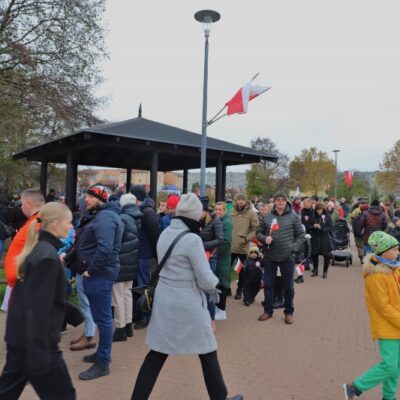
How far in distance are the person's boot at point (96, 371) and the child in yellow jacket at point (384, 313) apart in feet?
7.12

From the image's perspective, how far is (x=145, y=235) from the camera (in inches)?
211

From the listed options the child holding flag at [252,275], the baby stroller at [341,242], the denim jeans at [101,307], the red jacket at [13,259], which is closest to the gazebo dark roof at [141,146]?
the baby stroller at [341,242]

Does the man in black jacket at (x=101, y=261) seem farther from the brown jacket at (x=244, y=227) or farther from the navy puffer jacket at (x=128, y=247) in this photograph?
the brown jacket at (x=244, y=227)

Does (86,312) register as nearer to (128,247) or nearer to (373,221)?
(128,247)

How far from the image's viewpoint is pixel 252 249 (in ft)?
22.5

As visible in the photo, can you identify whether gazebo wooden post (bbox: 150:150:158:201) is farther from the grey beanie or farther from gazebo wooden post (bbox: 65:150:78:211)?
the grey beanie

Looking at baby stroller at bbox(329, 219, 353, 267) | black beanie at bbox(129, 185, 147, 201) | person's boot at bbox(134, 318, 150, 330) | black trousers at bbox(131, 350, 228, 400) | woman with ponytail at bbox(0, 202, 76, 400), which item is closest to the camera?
woman with ponytail at bbox(0, 202, 76, 400)

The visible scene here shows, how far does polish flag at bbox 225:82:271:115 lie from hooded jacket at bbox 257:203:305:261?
14.1ft

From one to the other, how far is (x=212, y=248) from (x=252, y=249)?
1.90m

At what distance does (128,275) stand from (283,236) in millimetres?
2270

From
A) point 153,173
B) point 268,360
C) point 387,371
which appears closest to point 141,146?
point 153,173

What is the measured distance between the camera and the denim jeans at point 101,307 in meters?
3.81

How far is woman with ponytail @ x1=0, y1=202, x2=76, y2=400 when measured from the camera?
2.13 metres

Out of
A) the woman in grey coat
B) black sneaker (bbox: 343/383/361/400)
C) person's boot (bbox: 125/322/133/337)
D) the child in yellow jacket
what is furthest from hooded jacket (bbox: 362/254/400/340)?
person's boot (bbox: 125/322/133/337)
